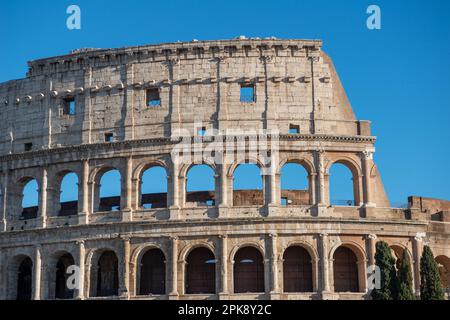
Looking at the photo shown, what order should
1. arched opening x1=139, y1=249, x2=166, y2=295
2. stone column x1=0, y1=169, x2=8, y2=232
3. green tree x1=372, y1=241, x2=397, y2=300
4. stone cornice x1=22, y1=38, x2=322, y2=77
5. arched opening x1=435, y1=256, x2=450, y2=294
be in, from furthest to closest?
stone column x1=0, y1=169, x2=8, y2=232, arched opening x1=435, y1=256, x2=450, y2=294, stone cornice x1=22, y1=38, x2=322, y2=77, arched opening x1=139, y1=249, x2=166, y2=295, green tree x1=372, y1=241, x2=397, y2=300

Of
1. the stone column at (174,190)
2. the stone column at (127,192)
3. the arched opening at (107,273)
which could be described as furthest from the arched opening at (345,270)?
the arched opening at (107,273)

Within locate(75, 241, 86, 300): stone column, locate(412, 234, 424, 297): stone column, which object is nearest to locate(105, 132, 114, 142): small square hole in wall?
locate(75, 241, 86, 300): stone column

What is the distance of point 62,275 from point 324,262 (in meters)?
14.6

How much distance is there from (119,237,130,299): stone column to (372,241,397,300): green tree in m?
12.4

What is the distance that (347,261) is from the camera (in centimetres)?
4225

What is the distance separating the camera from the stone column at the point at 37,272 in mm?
43125

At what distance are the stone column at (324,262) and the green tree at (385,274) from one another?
3356mm

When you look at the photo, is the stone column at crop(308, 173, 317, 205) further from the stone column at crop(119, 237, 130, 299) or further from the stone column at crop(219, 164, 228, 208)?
the stone column at crop(119, 237, 130, 299)

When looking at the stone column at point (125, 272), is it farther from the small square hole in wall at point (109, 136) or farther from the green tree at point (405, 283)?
the green tree at point (405, 283)

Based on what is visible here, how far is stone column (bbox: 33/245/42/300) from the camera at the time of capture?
43125 millimetres

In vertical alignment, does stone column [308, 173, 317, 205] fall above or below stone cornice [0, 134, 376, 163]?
below
